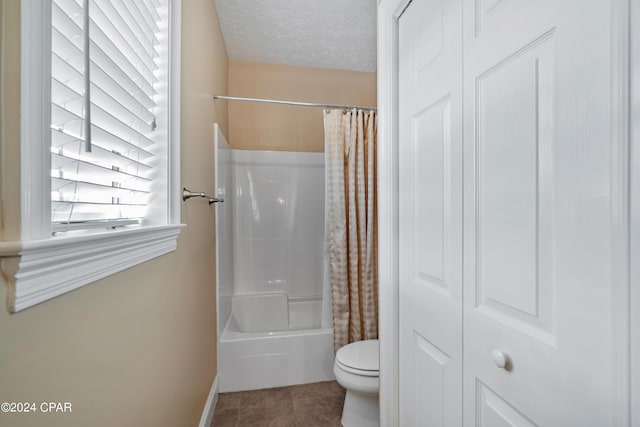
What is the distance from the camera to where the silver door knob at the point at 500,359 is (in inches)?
25.2

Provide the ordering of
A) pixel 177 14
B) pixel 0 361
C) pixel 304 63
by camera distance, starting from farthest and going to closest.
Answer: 1. pixel 304 63
2. pixel 177 14
3. pixel 0 361

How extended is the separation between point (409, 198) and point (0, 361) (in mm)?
1095

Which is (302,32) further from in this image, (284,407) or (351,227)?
(284,407)

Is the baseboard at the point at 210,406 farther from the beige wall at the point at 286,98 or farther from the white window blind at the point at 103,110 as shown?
the beige wall at the point at 286,98

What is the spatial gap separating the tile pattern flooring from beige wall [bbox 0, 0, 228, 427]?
0.24 meters

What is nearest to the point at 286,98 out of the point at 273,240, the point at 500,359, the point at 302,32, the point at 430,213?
the point at 302,32

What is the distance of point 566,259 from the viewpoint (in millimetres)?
518

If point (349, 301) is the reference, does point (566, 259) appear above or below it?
above

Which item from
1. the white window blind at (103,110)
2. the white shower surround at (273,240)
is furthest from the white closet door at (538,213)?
the white shower surround at (273,240)

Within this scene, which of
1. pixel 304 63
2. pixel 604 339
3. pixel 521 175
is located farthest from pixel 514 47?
pixel 304 63

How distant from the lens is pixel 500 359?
646 mm

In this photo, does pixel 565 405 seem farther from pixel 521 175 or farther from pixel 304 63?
pixel 304 63

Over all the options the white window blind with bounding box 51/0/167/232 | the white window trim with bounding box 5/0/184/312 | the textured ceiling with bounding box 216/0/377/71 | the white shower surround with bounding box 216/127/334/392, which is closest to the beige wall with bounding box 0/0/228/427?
the white window trim with bounding box 5/0/184/312

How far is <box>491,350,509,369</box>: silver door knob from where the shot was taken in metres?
0.64
